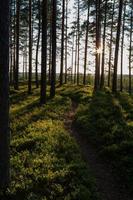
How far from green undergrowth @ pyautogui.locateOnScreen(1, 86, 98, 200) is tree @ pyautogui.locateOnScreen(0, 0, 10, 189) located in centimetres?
55

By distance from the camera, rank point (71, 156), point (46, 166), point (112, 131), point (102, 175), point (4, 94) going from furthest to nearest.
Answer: point (112, 131) < point (71, 156) < point (102, 175) < point (46, 166) < point (4, 94)

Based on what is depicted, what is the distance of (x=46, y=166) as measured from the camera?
11.0 metres

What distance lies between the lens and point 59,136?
14.7m

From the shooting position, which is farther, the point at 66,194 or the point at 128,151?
the point at 128,151

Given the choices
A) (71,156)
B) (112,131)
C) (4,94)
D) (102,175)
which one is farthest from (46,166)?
(112,131)

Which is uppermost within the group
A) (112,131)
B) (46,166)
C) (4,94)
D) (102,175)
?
(4,94)

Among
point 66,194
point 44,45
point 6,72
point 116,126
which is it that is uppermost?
point 44,45

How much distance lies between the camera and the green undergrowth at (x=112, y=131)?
39.5 ft

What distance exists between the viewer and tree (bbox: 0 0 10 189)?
8.96m

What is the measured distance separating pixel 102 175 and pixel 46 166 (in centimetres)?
196

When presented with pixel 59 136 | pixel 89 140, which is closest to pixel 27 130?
pixel 59 136

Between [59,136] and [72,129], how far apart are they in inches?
124

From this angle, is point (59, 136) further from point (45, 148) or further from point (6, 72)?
point (6, 72)

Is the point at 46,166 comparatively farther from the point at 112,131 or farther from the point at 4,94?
the point at 112,131
